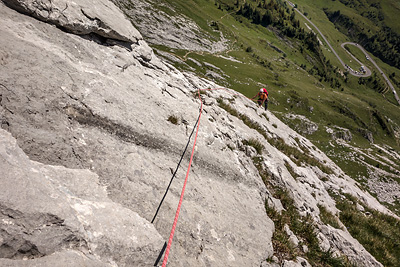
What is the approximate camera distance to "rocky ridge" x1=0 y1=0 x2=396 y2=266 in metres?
5.08

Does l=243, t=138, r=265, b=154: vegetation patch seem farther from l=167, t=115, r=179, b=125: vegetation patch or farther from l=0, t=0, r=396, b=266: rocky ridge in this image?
l=167, t=115, r=179, b=125: vegetation patch

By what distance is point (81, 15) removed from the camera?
11.1 metres

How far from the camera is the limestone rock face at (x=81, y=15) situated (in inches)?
373

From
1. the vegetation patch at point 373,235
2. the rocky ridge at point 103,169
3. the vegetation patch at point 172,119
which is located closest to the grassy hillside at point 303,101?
the vegetation patch at point 373,235

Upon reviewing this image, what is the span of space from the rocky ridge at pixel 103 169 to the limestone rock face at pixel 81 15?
0.11 metres

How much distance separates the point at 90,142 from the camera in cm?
801

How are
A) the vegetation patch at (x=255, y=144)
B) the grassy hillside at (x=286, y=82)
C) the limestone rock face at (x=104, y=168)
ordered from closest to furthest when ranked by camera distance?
the limestone rock face at (x=104, y=168) < the vegetation patch at (x=255, y=144) < the grassy hillside at (x=286, y=82)

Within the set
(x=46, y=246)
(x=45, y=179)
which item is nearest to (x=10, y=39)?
(x=45, y=179)

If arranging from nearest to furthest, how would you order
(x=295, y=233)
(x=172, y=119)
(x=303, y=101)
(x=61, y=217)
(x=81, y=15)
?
(x=61, y=217), (x=81, y=15), (x=172, y=119), (x=295, y=233), (x=303, y=101)

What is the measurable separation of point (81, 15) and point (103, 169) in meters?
9.06

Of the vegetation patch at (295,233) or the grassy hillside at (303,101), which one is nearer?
the vegetation patch at (295,233)

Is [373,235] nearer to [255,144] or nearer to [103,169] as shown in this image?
[255,144]

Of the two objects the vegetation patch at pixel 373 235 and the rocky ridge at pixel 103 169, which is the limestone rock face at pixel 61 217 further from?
the vegetation patch at pixel 373 235

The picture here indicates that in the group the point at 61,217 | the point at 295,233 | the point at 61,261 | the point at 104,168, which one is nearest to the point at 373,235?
the point at 295,233
